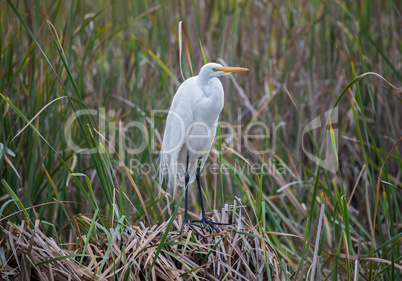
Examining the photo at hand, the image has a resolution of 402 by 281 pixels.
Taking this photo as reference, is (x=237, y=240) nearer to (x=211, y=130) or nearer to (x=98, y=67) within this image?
(x=211, y=130)

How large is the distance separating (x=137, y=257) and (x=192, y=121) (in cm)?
79

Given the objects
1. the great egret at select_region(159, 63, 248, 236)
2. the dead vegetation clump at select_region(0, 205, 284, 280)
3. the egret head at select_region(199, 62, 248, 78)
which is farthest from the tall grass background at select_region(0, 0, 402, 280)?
the dead vegetation clump at select_region(0, 205, 284, 280)

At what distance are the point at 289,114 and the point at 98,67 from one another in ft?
4.48

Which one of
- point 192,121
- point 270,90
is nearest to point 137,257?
point 192,121

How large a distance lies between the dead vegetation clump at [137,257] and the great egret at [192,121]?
0.97 feet

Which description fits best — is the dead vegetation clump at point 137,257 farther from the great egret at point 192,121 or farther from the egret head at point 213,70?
the egret head at point 213,70

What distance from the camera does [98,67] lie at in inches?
97.8

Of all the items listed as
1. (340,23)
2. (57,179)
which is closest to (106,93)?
(57,179)

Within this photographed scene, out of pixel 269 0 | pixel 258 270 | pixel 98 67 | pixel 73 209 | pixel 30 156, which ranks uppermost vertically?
pixel 269 0

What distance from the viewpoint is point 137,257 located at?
3.91 feet

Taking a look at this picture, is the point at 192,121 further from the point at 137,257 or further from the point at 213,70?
the point at 137,257

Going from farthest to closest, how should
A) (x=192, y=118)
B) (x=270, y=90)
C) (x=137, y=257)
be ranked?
1. (x=270, y=90)
2. (x=192, y=118)
3. (x=137, y=257)

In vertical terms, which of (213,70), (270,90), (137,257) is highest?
(213,70)

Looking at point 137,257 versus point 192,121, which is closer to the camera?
point 137,257
